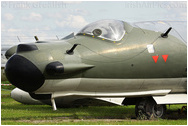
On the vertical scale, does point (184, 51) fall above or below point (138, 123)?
above

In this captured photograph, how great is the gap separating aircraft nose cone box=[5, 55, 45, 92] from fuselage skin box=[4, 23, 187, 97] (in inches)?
4.0

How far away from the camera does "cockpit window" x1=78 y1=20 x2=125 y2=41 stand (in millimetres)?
10688

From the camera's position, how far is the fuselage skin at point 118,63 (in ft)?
32.1

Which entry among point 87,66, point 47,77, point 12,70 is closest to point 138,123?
point 87,66

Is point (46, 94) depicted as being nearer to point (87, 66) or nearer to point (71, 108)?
point (87, 66)

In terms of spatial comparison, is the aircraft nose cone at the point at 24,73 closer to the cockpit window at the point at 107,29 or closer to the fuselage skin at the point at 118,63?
the fuselage skin at the point at 118,63

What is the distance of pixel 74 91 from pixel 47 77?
35.5 inches

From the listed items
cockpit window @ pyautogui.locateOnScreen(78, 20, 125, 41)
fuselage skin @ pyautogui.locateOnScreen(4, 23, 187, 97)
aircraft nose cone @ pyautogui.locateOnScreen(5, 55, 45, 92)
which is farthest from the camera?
cockpit window @ pyautogui.locateOnScreen(78, 20, 125, 41)

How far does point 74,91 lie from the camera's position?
1020 centimetres

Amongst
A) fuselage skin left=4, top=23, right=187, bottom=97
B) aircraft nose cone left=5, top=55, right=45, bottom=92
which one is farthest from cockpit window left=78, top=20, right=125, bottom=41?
aircraft nose cone left=5, top=55, right=45, bottom=92

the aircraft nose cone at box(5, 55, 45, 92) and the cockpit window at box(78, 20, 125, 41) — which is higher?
the cockpit window at box(78, 20, 125, 41)

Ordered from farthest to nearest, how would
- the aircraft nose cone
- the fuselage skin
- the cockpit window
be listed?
the cockpit window → the fuselage skin → the aircraft nose cone

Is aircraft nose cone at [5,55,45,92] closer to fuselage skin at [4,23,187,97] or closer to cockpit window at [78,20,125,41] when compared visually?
fuselage skin at [4,23,187,97]

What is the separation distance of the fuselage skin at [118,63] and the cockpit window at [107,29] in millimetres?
140
